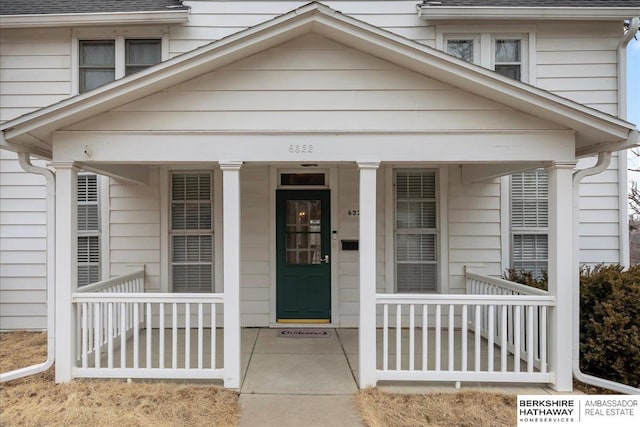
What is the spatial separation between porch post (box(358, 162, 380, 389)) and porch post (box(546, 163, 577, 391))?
1.71 meters

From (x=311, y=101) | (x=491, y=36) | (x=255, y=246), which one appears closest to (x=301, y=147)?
(x=311, y=101)

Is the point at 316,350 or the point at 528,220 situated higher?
the point at 528,220

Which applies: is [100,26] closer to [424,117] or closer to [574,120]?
[424,117]

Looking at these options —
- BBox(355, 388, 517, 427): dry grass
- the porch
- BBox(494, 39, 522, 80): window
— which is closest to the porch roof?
the porch

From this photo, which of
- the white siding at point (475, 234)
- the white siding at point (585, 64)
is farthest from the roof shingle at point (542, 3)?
the white siding at point (475, 234)

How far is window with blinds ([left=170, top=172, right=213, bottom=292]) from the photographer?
5.81 metres

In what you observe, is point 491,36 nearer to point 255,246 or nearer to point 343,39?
point 343,39

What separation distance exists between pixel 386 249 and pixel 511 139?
2.55 meters

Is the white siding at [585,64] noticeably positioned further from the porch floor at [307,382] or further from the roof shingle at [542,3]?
the porch floor at [307,382]

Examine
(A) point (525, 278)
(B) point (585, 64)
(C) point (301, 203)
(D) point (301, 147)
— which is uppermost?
(B) point (585, 64)

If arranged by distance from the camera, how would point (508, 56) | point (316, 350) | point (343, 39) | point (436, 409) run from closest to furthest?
point (436, 409), point (343, 39), point (316, 350), point (508, 56)

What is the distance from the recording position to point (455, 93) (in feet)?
12.3

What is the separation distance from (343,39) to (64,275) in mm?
3477

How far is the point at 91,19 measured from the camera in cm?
545
